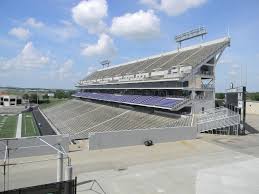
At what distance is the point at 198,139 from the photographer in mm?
24078

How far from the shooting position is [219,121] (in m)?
27.2

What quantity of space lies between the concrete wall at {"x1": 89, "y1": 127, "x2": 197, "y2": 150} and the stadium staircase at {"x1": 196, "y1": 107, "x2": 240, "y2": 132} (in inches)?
114

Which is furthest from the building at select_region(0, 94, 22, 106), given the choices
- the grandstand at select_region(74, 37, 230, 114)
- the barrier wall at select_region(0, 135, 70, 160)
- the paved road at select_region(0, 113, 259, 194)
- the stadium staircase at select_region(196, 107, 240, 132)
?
the paved road at select_region(0, 113, 259, 194)

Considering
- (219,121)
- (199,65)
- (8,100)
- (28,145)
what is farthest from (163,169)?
(8,100)

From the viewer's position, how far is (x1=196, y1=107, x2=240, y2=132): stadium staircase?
87.6ft

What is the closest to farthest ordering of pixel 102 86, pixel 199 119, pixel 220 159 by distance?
1. pixel 220 159
2. pixel 199 119
3. pixel 102 86

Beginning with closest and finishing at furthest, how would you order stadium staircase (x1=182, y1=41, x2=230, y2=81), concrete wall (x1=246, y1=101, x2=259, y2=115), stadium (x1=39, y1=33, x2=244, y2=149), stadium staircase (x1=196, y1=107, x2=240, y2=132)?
stadium staircase (x1=196, y1=107, x2=240, y2=132) < stadium (x1=39, y1=33, x2=244, y2=149) < stadium staircase (x1=182, y1=41, x2=230, y2=81) < concrete wall (x1=246, y1=101, x2=259, y2=115)

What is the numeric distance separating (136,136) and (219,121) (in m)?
9.81

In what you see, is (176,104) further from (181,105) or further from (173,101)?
(173,101)

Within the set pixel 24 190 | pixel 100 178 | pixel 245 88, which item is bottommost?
pixel 100 178

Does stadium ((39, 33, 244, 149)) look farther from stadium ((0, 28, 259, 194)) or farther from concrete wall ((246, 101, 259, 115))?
concrete wall ((246, 101, 259, 115))

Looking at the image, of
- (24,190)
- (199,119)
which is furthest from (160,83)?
(24,190)

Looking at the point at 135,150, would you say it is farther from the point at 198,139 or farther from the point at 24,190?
the point at 24,190

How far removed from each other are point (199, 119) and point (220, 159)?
10.3 m
